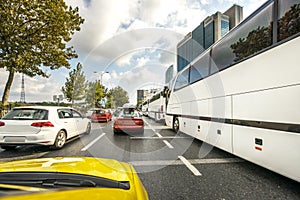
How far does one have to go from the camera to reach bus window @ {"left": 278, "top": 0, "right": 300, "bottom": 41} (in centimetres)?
316

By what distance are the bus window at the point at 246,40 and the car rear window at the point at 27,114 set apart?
5770 mm

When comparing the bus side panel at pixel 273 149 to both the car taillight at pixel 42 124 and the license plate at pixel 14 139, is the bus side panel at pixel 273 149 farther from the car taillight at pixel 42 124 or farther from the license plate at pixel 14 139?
the license plate at pixel 14 139

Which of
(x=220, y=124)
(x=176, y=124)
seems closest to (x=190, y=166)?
(x=220, y=124)

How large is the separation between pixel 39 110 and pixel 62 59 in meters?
11.8

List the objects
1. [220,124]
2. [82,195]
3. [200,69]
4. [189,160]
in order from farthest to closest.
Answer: [200,69] → [220,124] → [189,160] → [82,195]

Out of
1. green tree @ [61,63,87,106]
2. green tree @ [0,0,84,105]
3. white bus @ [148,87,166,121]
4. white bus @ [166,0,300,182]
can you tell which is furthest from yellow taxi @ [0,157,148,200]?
green tree @ [61,63,87,106]

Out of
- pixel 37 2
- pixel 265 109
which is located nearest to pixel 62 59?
pixel 37 2

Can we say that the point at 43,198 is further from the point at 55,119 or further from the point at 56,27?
the point at 56,27

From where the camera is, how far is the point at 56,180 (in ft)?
5.14

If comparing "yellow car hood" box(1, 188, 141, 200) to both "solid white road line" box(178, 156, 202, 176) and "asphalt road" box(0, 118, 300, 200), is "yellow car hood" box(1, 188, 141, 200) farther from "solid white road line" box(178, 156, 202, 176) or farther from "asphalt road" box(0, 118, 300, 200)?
"solid white road line" box(178, 156, 202, 176)

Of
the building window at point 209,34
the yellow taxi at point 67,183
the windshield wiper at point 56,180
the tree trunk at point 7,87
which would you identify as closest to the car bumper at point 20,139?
the yellow taxi at point 67,183

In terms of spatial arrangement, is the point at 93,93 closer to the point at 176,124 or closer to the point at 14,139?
the point at 176,124

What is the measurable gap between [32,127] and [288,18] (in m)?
6.90

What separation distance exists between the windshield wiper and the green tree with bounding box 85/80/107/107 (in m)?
38.2
